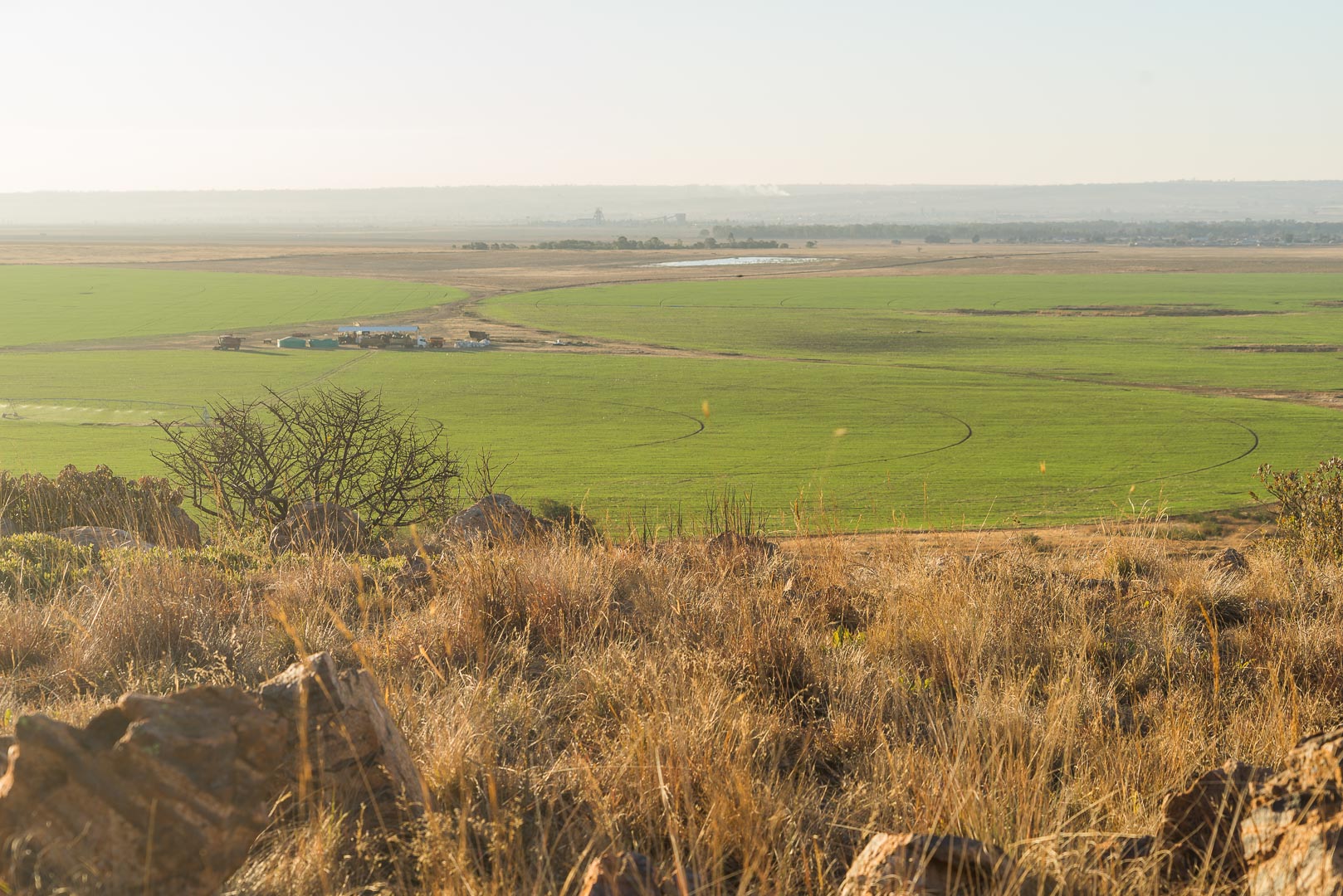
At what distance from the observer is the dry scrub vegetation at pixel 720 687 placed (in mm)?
3150

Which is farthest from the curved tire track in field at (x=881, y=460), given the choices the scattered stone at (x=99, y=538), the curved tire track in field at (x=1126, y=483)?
the scattered stone at (x=99, y=538)

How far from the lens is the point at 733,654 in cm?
476

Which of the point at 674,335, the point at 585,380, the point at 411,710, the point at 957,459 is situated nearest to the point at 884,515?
the point at 957,459

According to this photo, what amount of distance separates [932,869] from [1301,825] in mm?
953

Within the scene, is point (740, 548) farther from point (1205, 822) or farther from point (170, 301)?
point (170, 301)

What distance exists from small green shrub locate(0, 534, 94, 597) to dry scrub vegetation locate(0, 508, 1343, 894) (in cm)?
6

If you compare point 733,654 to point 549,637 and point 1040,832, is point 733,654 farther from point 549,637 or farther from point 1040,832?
point 1040,832

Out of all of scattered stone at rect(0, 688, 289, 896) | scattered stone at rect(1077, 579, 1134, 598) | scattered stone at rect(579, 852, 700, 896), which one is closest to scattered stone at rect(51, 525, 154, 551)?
scattered stone at rect(0, 688, 289, 896)

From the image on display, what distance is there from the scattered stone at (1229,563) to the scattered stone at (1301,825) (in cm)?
603

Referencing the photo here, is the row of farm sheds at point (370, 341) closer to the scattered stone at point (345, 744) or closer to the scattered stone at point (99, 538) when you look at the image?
the scattered stone at point (99, 538)

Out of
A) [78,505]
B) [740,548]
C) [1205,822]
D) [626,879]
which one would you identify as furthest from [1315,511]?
[78,505]

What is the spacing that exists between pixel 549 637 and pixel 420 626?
2.05ft

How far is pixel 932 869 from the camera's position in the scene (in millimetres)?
2729

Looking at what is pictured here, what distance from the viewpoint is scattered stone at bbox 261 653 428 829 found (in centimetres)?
301
